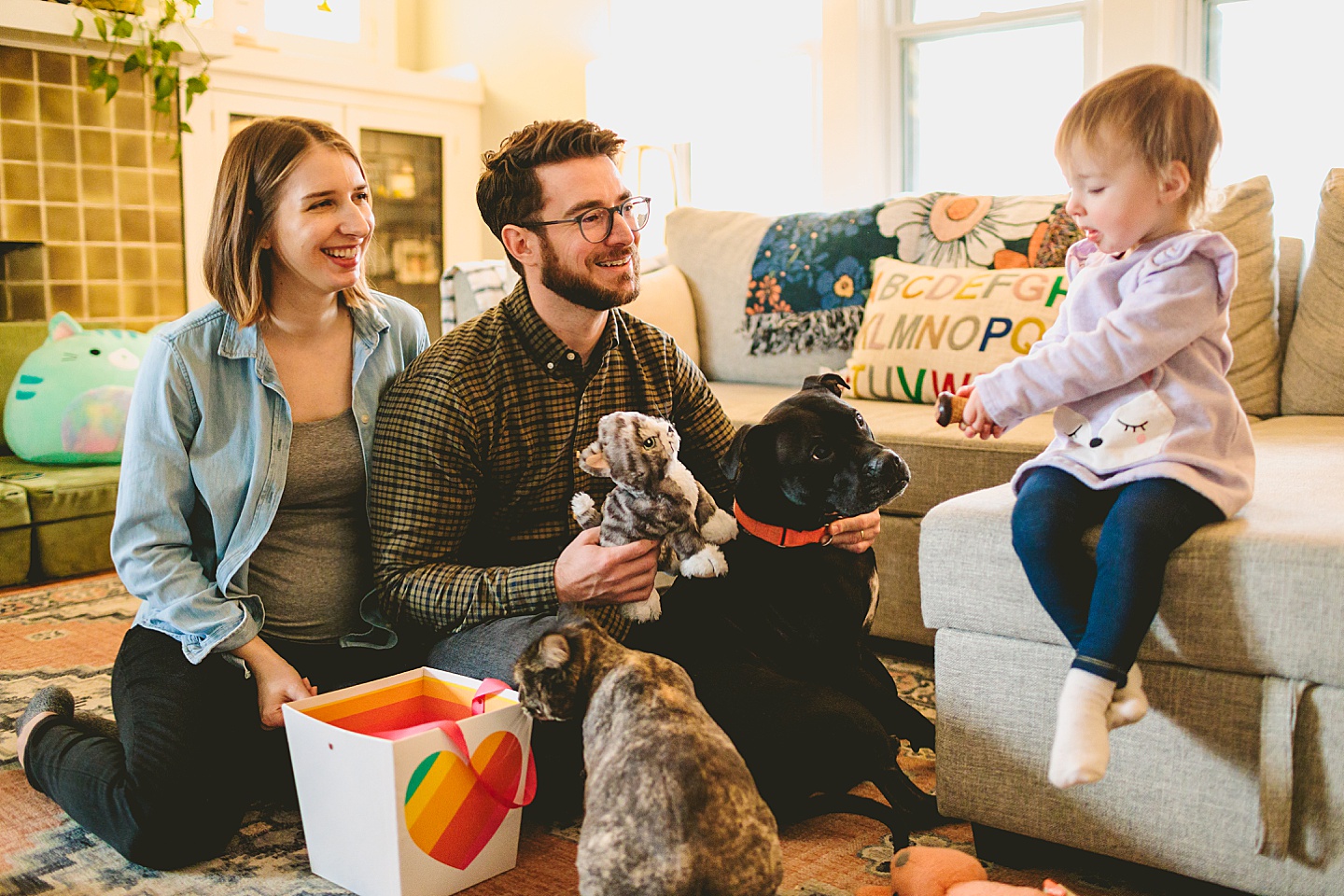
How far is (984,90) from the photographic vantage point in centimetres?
381

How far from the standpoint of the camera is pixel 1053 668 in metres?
1.39

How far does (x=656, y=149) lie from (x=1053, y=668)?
324cm

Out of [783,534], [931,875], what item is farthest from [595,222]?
[931,875]

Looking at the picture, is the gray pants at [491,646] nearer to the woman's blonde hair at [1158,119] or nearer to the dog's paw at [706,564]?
the dog's paw at [706,564]

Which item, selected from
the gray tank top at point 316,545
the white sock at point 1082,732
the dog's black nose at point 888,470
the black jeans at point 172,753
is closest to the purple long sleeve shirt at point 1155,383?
the dog's black nose at point 888,470

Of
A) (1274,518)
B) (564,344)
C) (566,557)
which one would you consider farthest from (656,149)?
(1274,518)

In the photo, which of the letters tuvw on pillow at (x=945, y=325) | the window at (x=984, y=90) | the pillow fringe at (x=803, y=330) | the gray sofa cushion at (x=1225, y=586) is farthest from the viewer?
the window at (x=984, y=90)

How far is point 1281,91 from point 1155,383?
2396mm

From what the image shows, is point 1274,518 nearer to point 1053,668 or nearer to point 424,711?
point 1053,668

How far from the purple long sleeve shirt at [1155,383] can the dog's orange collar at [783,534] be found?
342 mm

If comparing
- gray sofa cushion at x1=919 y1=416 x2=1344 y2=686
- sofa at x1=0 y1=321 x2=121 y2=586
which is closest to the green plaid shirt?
gray sofa cushion at x1=919 y1=416 x2=1344 y2=686

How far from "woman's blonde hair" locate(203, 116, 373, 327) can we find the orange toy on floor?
1180 millimetres

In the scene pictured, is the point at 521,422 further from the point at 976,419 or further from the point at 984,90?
the point at 984,90

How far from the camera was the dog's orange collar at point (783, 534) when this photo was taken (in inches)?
64.0
